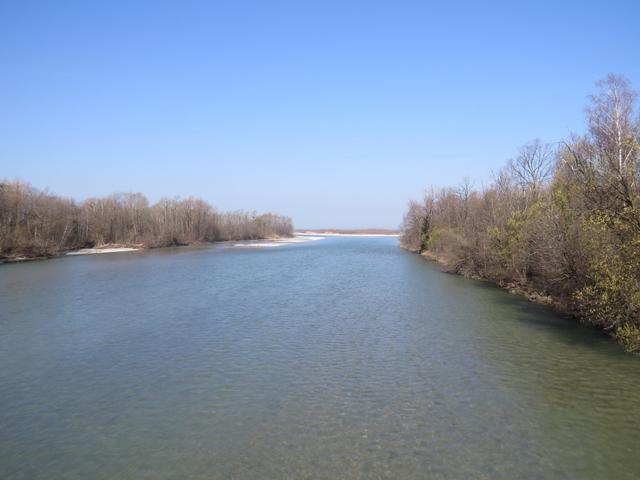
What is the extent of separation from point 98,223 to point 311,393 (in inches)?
2586

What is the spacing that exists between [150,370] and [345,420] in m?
5.86

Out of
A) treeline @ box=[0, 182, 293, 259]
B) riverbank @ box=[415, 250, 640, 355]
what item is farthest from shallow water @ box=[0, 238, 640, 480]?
treeline @ box=[0, 182, 293, 259]

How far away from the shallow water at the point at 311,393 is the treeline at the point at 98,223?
116ft

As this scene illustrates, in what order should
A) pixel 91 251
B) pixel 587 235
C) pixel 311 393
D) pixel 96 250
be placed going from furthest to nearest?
1. pixel 96 250
2. pixel 91 251
3. pixel 587 235
4. pixel 311 393

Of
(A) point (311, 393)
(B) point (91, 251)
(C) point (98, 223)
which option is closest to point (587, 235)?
(A) point (311, 393)

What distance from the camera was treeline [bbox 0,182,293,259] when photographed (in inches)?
1914

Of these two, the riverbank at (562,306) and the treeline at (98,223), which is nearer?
the riverbank at (562,306)

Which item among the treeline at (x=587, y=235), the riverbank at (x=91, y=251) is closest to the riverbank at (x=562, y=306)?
the treeline at (x=587, y=235)

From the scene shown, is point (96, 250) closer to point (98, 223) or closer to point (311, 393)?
point (98, 223)

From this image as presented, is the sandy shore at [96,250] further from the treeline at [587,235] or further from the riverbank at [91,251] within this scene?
the treeline at [587,235]

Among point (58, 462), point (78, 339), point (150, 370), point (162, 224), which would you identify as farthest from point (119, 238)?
point (58, 462)

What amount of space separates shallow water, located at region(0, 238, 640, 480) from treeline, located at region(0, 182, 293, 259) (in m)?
35.2

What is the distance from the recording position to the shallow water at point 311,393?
6.88m

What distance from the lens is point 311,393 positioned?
973cm
